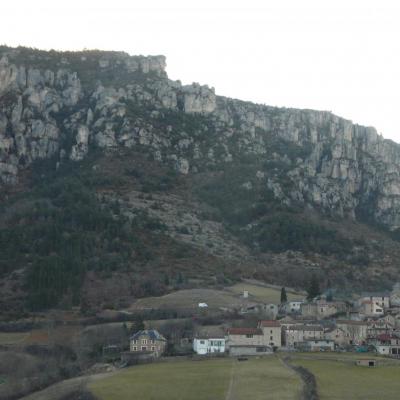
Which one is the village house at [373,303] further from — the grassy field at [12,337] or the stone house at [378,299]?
the grassy field at [12,337]

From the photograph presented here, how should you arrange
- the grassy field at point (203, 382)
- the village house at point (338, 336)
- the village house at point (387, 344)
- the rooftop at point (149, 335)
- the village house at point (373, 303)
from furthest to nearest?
the village house at point (373, 303), the village house at point (338, 336), the rooftop at point (149, 335), the village house at point (387, 344), the grassy field at point (203, 382)

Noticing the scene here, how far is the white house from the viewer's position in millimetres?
104375

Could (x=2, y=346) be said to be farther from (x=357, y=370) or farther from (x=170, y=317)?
(x=357, y=370)

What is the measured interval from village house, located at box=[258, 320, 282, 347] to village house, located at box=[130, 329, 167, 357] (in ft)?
40.1

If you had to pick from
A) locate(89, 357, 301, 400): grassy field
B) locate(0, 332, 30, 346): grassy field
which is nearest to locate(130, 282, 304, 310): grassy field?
locate(0, 332, 30, 346): grassy field

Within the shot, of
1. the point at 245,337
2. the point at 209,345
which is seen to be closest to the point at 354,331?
the point at 245,337

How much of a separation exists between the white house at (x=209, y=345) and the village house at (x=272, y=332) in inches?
234

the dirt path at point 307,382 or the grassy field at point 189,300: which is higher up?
the grassy field at point 189,300

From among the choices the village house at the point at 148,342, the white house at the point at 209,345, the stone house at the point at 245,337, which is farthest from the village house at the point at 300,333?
the village house at the point at 148,342

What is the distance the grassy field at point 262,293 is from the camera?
483ft

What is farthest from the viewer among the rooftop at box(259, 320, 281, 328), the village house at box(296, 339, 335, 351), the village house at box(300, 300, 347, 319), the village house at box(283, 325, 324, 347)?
the village house at box(300, 300, 347, 319)

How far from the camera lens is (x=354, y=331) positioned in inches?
4439

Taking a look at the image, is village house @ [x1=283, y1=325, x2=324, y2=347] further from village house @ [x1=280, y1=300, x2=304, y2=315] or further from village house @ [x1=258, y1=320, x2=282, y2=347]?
village house @ [x1=280, y1=300, x2=304, y2=315]

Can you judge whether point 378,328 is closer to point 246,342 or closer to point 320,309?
point 320,309
